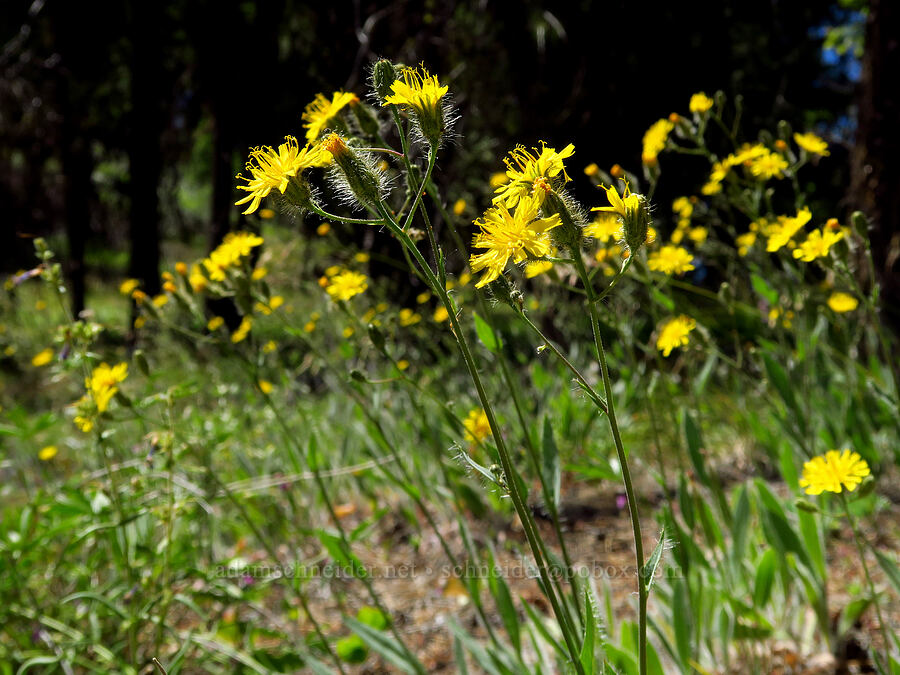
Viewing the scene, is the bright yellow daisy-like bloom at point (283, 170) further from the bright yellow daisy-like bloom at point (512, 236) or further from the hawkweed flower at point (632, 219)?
the hawkweed flower at point (632, 219)

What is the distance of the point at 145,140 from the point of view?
737cm

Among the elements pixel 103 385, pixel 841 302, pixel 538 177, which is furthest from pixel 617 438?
pixel 841 302

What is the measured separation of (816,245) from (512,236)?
100 centimetres

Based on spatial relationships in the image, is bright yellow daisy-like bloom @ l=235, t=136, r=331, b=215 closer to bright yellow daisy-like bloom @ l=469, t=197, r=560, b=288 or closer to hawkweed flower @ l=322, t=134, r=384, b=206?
hawkweed flower @ l=322, t=134, r=384, b=206

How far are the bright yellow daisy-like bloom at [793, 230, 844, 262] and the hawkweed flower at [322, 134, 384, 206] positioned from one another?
42.1 inches

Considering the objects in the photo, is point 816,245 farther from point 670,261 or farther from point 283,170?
point 283,170

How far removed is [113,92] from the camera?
8062 millimetres

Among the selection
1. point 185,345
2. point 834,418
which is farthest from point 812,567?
point 185,345

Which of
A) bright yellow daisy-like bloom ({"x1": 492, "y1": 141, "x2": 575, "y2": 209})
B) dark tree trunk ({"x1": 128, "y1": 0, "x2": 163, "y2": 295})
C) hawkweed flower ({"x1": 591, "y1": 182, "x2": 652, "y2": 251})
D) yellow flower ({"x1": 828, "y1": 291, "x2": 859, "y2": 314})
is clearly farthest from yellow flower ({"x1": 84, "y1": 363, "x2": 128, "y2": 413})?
dark tree trunk ({"x1": 128, "y1": 0, "x2": 163, "y2": 295})

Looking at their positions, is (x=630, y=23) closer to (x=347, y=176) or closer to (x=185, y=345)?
(x=185, y=345)

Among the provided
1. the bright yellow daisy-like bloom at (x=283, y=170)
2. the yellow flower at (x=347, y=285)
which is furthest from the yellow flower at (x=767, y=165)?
the bright yellow daisy-like bloom at (x=283, y=170)

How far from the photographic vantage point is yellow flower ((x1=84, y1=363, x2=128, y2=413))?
1.57m

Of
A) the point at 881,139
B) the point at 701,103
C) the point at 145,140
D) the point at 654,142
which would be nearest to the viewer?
the point at 701,103

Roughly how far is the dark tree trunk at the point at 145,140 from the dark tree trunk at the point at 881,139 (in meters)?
6.65
